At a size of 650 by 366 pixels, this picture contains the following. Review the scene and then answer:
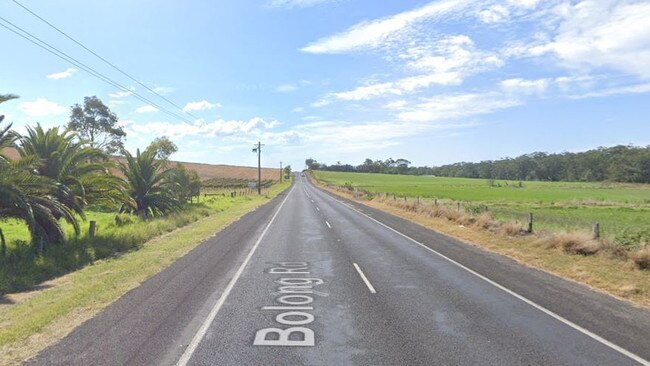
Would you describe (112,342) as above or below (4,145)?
below

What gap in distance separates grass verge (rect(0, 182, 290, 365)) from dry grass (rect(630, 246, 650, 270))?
12.1 m

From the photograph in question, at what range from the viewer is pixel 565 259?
13.9 m

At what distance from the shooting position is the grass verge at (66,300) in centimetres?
644

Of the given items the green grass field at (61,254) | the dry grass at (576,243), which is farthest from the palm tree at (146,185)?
the dry grass at (576,243)

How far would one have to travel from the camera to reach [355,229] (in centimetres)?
2238

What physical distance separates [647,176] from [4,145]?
137648mm

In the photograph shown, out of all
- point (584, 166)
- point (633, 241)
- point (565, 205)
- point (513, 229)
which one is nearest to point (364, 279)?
point (633, 241)

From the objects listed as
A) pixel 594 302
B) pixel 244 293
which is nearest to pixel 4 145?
pixel 244 293

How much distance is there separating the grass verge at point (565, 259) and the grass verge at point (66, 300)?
10177mm

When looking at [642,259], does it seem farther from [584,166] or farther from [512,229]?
[584,166]

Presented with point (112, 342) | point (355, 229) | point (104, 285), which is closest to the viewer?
point (112, 342)

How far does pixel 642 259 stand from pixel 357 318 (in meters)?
8.82

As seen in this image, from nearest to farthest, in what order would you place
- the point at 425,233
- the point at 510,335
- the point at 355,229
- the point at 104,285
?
the point at 510,335 → the point at 104,285 → the point at 425,233 → the point at 355,229

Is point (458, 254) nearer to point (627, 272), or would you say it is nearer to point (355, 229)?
point (627, 272)
